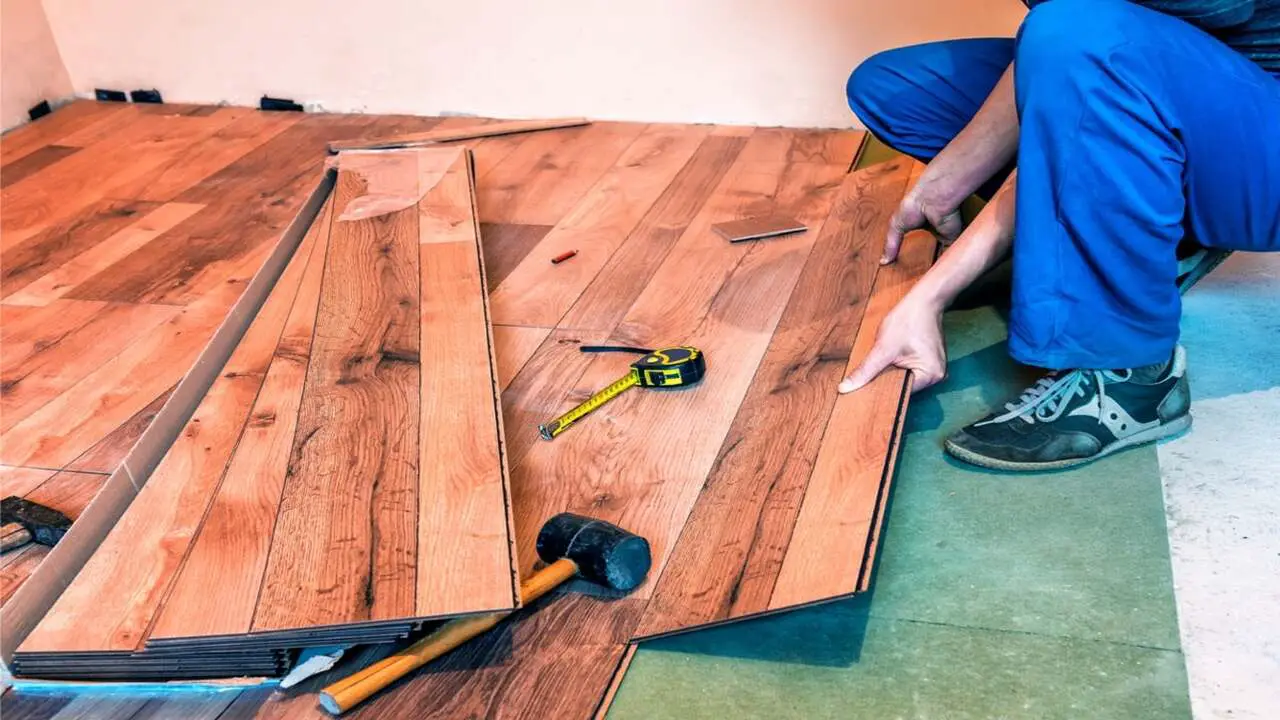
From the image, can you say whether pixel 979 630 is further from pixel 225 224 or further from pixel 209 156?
pixel 209 156

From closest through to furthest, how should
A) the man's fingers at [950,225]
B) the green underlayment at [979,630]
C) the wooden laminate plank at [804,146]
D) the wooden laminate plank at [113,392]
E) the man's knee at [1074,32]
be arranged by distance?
the green underlayment at [979,630]
the man's knee at [1074,32]
the wooden laminate plank at [113,392]
the man's fingers at [950,225]
the wooden laminate plank at [804,146]

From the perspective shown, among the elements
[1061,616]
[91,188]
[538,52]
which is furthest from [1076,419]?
[91,188]

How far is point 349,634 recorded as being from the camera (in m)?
1.53

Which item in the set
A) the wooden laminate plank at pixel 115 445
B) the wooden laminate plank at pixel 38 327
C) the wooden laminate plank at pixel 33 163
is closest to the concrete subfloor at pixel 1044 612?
the wooden laminate plank at pixel 115 445

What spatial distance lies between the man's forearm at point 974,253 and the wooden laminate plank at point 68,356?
5.75 ft

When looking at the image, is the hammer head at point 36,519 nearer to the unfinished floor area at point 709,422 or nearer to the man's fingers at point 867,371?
the unfinished floor area at point 709,422

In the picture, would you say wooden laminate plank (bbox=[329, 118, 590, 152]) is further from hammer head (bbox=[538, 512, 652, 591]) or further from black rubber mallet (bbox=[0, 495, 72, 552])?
hammer head (bbox=[538, 512, 652, 591])

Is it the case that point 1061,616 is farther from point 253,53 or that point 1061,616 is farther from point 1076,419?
point 253,53

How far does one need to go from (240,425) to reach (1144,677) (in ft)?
4.97

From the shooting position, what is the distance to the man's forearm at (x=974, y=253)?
2031 mm

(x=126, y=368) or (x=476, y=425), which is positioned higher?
(x=476, y=425)

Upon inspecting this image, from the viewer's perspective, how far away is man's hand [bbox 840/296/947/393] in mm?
2104

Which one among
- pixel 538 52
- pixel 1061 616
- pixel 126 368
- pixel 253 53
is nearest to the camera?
pixel 1061 616

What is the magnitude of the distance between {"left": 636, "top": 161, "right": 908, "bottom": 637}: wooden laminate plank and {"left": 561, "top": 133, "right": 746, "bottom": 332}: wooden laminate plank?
0.38 meters
